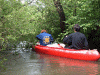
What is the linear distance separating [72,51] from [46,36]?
12.0 feet

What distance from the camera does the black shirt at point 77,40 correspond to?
908 centimetres

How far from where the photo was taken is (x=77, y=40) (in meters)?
9.06

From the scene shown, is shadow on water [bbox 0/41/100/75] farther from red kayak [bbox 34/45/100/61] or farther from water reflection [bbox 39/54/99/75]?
red kayak [bbox 34/45/100/61]

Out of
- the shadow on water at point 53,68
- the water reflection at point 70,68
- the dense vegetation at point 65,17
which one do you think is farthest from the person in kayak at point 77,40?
the dense vegetation at point 65,17

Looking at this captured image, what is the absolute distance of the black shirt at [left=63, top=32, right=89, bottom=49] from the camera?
29.8ft

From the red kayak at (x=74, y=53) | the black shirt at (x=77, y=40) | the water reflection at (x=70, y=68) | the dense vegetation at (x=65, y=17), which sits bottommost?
the water reflection at (x=70, y=68)

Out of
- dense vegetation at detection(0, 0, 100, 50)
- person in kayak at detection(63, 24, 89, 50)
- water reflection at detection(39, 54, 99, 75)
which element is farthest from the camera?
dense vegetation at detection(0, 0, 100, 50)

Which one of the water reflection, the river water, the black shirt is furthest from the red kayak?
the water reflection

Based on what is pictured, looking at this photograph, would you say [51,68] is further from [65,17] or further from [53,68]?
[65,17]

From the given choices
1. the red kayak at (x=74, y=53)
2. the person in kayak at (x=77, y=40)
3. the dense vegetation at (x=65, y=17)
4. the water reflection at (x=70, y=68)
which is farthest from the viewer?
the dense vegetation at (x=65, y=17)

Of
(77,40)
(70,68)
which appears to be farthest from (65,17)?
(70,68)

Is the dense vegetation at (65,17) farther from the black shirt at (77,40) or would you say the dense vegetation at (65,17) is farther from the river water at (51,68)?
the river water at (51,68)

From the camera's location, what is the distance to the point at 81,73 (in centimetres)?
584

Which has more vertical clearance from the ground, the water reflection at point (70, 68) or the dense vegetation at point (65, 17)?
the dense vegetation at point (65, 17)
